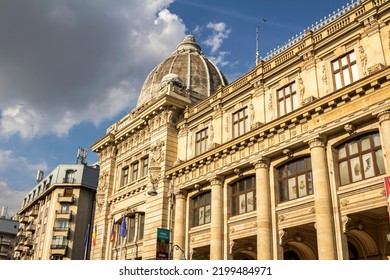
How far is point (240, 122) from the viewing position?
98.9 ft

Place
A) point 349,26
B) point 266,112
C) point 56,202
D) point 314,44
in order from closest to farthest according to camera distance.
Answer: point 349,26 → point 314,44 → point 266,112 → point 56,202

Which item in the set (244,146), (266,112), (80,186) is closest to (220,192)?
(244,146)

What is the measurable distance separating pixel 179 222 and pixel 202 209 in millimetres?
2094

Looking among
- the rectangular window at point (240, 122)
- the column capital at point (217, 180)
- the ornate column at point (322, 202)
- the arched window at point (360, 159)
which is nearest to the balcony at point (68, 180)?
the column capital at point (217, 180)

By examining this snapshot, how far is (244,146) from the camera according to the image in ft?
92.6

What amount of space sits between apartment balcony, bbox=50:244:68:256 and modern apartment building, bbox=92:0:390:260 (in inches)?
1320

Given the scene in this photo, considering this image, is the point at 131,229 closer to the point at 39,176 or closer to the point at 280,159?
the point at 280,159

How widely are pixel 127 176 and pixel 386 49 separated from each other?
26214mm

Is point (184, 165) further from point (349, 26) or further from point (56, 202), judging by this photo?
point (56, 202)

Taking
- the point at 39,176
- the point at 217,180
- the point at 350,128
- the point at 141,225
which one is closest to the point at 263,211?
the point at 217,180

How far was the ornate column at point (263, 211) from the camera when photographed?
968 inches

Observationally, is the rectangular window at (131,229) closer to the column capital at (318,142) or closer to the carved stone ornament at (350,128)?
the column capital at (318,142)

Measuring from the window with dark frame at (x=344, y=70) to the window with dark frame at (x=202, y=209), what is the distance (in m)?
12.5

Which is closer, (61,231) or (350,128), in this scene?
(350,128)
